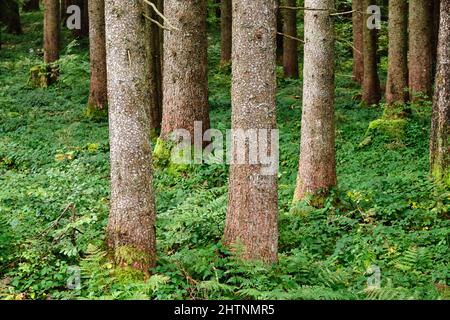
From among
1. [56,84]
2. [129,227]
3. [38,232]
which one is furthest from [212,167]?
[56,84]

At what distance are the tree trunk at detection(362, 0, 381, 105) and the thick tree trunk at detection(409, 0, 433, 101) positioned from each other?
1.73 meters

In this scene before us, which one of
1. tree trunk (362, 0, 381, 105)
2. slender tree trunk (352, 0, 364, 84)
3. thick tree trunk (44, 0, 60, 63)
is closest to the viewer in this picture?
tree trunk (362, 0, 381, 105)

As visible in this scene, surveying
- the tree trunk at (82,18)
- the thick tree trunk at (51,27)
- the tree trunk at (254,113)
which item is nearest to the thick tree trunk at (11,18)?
the tree trunk at (82,18)

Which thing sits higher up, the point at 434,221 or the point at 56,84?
the point at 56,84

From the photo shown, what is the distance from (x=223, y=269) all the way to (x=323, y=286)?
1119 millimetres

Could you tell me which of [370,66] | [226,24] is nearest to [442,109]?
[370,66]

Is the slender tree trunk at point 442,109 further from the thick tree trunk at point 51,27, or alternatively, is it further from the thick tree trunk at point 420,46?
the thick tree trunk at point 51,27

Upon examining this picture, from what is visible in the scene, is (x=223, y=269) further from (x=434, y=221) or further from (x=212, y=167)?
(x=212, y=167)

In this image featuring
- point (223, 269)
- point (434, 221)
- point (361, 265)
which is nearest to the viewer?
point (223, 269)

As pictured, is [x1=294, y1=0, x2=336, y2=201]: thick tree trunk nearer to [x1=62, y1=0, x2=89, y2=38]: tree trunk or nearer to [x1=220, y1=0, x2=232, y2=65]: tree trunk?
[x1=220, y1=0, x2=232, y2=65]: tree trunk

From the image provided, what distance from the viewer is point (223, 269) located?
21.1 ft

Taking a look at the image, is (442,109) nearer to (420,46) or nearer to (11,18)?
(420,46)

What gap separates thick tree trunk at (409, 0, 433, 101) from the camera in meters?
15.2

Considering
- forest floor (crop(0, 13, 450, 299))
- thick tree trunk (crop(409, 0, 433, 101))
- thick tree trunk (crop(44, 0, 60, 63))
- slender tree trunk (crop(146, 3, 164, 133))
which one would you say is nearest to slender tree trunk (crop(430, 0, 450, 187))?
forest floor (crop(0, 13, 450, 299))
